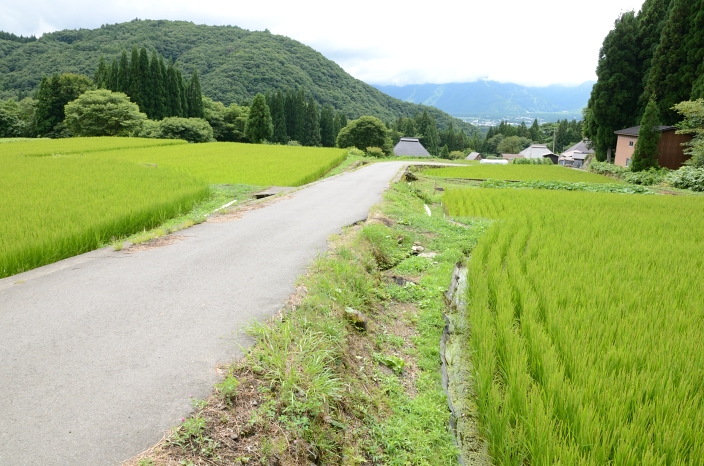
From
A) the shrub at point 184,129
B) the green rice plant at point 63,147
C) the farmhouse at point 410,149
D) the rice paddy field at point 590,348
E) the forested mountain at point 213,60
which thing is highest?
the forested mountain at point 213,60

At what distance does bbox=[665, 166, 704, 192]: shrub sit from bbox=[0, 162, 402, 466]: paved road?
18.0 m

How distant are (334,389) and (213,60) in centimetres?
9131

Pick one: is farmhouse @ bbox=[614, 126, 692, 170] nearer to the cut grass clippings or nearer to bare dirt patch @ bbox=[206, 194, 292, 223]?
bare dirt patch @ bbox=[206, 194, 292, 223]

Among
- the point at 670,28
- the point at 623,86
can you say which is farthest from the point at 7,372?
the point at 623,86

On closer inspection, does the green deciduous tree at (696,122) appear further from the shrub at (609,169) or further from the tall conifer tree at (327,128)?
the tall conifer tree at (327,128)

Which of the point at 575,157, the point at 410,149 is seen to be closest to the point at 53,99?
the point at 410,149

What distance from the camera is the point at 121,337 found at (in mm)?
3137

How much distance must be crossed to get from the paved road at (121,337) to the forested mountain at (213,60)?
6693cm

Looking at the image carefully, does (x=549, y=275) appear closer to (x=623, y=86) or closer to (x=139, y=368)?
(x=139, y=368)

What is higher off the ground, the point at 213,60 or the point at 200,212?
the point at 213,60

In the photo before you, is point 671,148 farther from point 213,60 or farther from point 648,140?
point 213,60

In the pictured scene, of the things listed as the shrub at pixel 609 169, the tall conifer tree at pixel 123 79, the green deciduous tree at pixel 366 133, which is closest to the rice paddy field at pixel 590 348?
the shrub at pixel 609 169

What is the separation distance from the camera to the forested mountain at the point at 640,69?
22.5 metres

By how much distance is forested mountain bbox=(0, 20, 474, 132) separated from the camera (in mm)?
70312
